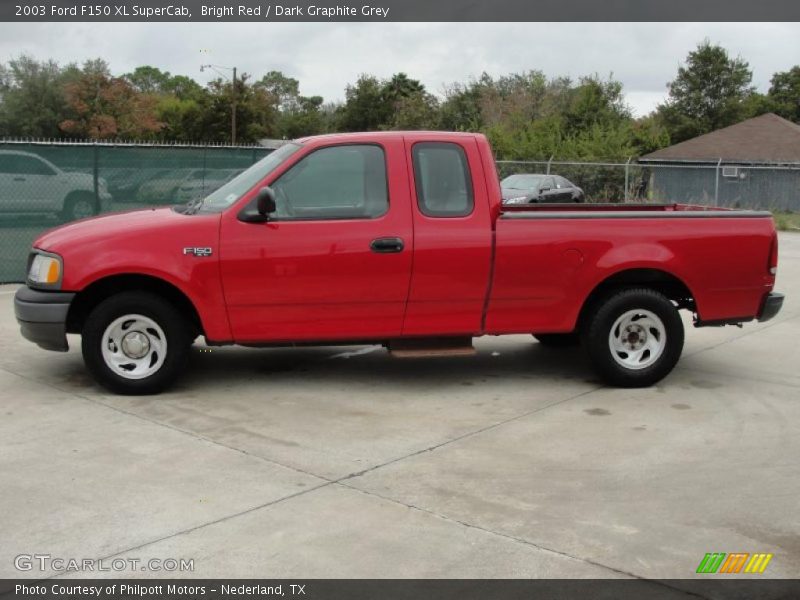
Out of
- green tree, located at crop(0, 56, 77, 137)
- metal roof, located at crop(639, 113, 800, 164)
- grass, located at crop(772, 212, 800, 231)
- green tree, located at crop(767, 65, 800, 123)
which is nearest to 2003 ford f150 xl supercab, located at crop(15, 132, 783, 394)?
grass, located at crop(772, 212, 800, 231)

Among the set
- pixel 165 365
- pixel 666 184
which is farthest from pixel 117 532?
pixel 666 184

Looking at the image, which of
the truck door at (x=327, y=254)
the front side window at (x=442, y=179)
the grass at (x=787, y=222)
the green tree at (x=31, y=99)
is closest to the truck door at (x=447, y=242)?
the front side window at (x=442, y=179)

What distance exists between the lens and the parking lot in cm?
436

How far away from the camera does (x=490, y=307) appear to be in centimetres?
719

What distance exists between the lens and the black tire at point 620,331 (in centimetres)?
732

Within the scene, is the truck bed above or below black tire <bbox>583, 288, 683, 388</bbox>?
above

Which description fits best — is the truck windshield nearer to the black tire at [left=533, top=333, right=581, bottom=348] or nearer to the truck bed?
the truck bed

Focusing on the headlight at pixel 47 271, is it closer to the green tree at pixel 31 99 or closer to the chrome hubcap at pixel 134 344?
the chrome hubcap at pixel 134 344

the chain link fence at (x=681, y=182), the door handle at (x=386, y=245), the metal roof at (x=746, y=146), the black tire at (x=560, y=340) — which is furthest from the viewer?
the metal roof at (x=746, y=146)

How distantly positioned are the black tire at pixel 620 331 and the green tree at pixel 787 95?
66.3m

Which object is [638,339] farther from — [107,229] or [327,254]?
[107,229]

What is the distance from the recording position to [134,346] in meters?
6.98

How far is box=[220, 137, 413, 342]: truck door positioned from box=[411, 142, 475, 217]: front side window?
0.50 ft
